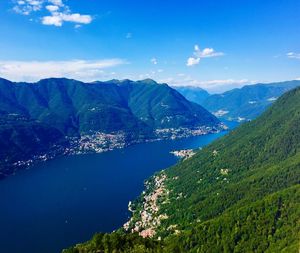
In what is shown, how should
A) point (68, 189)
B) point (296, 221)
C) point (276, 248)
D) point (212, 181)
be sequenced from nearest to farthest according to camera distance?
point (276, 248) < point (296, 221) < point (212, 181) < point (68, 189)

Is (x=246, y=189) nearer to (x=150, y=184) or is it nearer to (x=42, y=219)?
(x=150, y=184)

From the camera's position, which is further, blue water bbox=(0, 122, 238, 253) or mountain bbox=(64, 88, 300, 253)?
blue water bbox=(0, 122, 238, 253)

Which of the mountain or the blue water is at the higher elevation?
the mountain

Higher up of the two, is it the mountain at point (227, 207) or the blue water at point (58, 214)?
the mountain at point (227, 207)

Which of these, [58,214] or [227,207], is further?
[58,214]

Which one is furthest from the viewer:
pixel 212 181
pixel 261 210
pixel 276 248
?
pixel 212 181

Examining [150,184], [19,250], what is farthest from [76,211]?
[150,184]

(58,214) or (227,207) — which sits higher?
(227,207)

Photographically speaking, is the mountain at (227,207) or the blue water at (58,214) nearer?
the mountain at (227,207)
